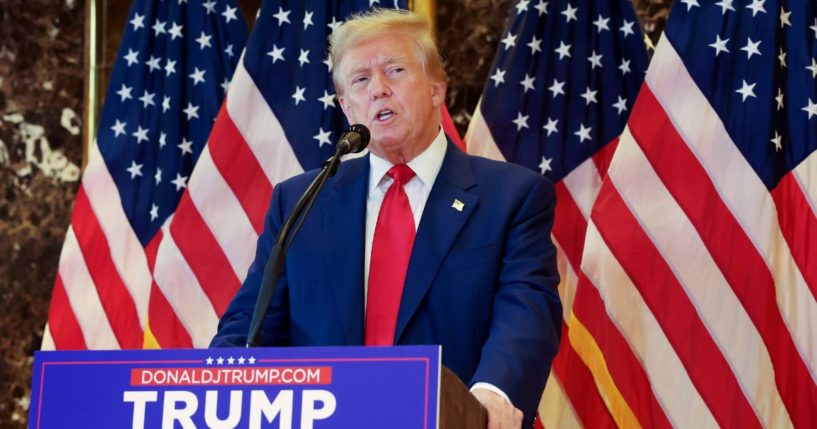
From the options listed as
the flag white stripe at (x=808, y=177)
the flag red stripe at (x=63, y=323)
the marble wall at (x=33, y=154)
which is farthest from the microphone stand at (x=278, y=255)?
the marble wall at (x=33, y=154)

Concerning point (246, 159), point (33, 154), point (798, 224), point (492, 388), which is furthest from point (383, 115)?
point (33, 154)

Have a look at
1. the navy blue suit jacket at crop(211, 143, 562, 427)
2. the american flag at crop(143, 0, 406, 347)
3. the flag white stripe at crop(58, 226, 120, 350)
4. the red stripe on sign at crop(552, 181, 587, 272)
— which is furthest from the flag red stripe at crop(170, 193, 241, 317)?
the navy blue suit jacket at crop(211, 143, 562, 427)

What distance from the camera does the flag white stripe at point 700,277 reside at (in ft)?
11.6

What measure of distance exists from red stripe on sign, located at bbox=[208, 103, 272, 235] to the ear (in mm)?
1374

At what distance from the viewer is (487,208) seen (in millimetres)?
2865

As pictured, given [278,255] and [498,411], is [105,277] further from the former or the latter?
[498,411]

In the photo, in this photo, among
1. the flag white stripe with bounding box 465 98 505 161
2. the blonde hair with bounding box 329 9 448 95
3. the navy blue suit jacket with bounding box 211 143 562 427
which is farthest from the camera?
the flag white stripe with bounding box 465 98 505 161

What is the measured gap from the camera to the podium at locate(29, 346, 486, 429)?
1946 millimetres

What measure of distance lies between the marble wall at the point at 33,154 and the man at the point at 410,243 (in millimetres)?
2126

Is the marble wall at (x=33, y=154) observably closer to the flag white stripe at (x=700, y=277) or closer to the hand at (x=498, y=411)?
the flag white stripe at (x=700, y=277)

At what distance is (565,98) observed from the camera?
4.11 meters

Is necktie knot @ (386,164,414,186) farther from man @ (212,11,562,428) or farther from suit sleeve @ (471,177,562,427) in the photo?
suit sleeve @ (471,177,562,427)

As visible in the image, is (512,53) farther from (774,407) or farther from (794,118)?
(774,407)

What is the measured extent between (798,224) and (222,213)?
1.92 metres
